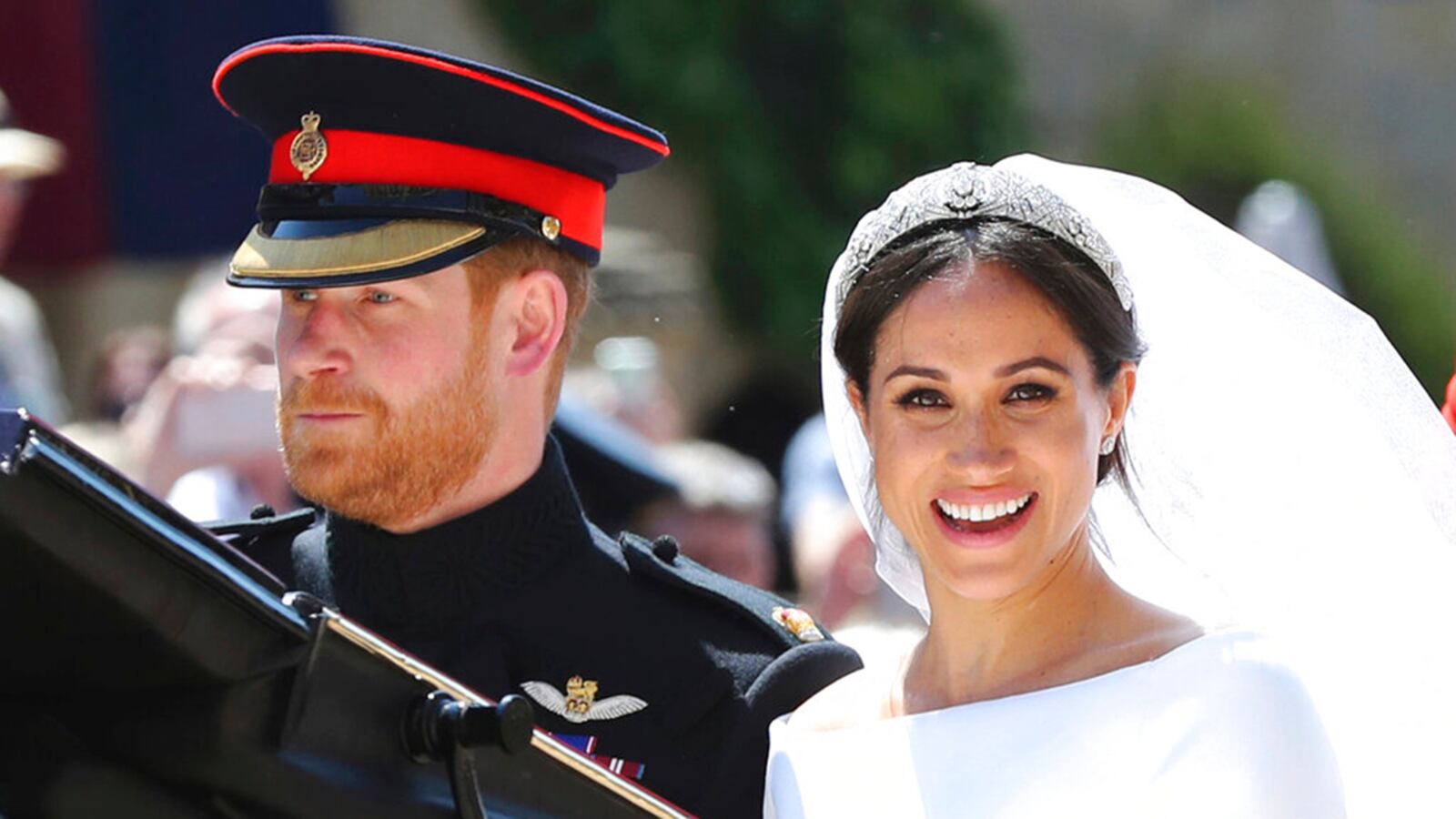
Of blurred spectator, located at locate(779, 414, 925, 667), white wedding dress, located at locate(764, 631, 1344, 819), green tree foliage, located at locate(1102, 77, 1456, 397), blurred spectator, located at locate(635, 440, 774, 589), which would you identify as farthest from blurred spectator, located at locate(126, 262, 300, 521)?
green tree foliage, located at locate(1102, 77, 1456, 397)

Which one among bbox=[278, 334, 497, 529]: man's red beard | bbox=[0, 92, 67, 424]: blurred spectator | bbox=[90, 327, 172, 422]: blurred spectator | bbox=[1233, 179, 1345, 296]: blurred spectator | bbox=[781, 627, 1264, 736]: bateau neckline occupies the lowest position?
bbox=[781, 627, 1264, 736]: bateau neckline

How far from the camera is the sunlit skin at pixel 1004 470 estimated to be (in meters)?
2.54

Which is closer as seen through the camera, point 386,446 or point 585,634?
point 386,446

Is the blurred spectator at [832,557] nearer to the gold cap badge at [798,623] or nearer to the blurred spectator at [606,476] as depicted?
the blurred spectator at [606,476]


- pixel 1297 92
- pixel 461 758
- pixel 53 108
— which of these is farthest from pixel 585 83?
pixel 461 758

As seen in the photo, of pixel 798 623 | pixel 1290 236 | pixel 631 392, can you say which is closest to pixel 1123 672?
pixel 798 623

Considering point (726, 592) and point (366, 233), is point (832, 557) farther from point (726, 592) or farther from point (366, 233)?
point (366, 233)

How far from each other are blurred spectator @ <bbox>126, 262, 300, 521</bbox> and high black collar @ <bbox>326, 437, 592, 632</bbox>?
1879mm

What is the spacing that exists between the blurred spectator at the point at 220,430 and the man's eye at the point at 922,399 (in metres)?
2.43

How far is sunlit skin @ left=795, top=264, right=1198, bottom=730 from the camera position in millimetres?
2543

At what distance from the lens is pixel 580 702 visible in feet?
9.31

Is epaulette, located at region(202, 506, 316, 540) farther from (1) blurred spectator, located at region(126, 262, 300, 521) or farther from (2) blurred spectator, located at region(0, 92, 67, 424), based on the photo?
(2) blurred spectator, located at region(0, 92, 67, 424)

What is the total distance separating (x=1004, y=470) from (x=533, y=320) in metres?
0.71

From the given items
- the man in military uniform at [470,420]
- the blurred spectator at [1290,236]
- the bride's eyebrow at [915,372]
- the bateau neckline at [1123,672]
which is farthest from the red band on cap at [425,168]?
the blurred spectator at [1290,236]
